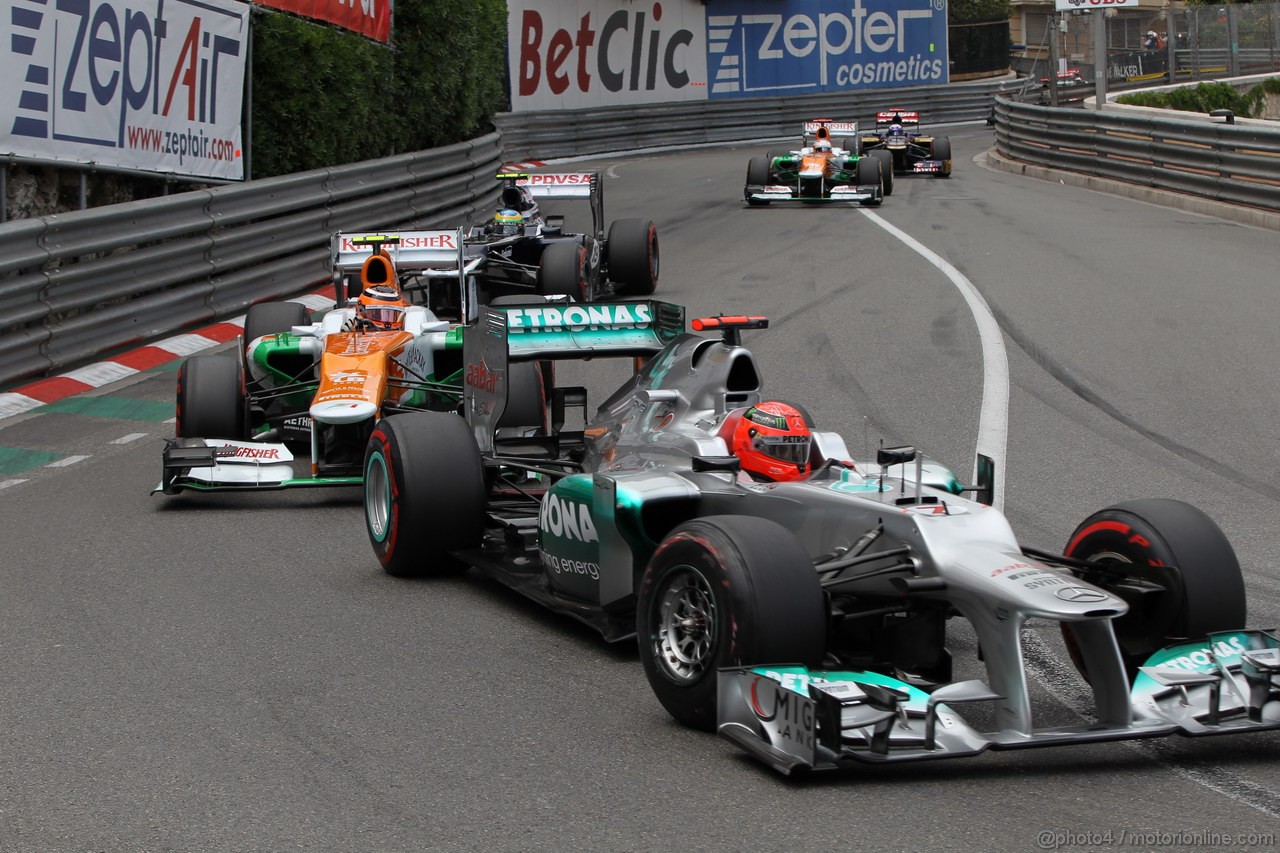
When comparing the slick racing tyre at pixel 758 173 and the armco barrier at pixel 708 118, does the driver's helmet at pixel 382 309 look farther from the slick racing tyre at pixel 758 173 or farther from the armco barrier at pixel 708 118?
the armco barrier at pixel 708 118

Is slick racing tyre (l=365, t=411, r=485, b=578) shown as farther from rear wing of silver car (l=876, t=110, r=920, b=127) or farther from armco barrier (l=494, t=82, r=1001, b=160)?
armco barrier (l=494, t=82, r=1001, b=160)

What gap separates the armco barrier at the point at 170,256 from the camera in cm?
1240

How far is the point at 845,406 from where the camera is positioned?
1132 centimetres

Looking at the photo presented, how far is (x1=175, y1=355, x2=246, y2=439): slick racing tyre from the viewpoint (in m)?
10.1

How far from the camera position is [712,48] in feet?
141

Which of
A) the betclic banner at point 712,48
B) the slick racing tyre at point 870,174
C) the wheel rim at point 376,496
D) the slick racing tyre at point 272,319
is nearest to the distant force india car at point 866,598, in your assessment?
the wheel rim at point 376,496

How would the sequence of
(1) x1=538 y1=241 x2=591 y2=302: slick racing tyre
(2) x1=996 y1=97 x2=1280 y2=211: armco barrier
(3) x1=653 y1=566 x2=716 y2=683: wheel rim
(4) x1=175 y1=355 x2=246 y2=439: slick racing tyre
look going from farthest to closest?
1. (2) x1=996 y1=97 x2=1280 y2=211: armco barrier
2. (1) x1=538 y1=241 x2=591 y2=302: slick racing tyre
3. (4) x1=175 y1=355 x2=246 y2=439: slick racing tyre
4. (3) x1=653 y1=566 x2=716 y2=683: wheel rim

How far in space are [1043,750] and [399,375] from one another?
5.87 metres

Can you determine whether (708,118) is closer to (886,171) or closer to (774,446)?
(886,171)

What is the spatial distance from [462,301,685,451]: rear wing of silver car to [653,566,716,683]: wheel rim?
8.86ft

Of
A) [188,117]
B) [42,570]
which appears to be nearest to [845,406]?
[42,570]

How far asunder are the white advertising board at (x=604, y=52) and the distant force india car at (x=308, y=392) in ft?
93.8
